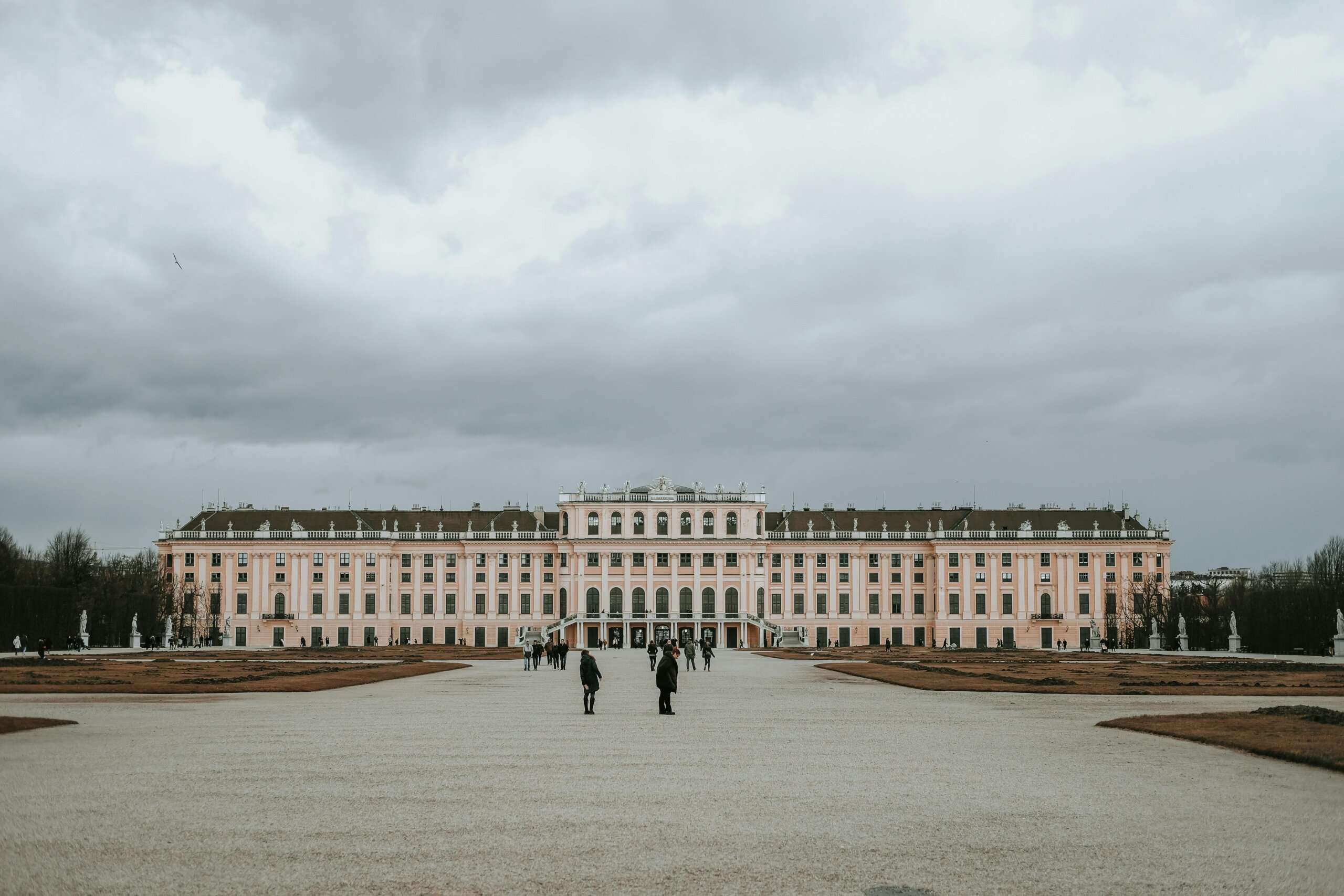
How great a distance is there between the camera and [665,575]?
11606 cm

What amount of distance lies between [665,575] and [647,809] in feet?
338

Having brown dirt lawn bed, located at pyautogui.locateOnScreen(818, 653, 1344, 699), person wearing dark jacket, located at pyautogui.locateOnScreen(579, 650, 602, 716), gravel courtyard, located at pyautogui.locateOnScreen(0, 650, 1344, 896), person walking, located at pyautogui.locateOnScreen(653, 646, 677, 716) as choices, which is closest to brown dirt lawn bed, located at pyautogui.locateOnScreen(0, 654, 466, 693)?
gravel courtyard, located at pyautogui.locateOnScreen(0, 650, 1344, 896)

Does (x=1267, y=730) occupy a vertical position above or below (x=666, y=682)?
below

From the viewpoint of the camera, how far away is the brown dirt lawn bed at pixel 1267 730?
58.6 feet

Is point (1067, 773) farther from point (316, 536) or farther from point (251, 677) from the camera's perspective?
point (316, 536)

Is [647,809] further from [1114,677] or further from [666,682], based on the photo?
[1114,677]

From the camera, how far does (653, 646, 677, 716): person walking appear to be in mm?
26734

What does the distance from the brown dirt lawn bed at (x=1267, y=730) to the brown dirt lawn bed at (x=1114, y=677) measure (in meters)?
8.80

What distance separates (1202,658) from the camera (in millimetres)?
64688

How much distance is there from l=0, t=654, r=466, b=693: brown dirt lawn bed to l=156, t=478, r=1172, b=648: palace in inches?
2196

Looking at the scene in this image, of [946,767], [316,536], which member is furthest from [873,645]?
[946,767]

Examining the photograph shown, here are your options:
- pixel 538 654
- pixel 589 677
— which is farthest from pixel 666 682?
pixel 538 654

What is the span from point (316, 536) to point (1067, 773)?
110190 mm

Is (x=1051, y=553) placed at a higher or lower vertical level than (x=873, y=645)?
higher
